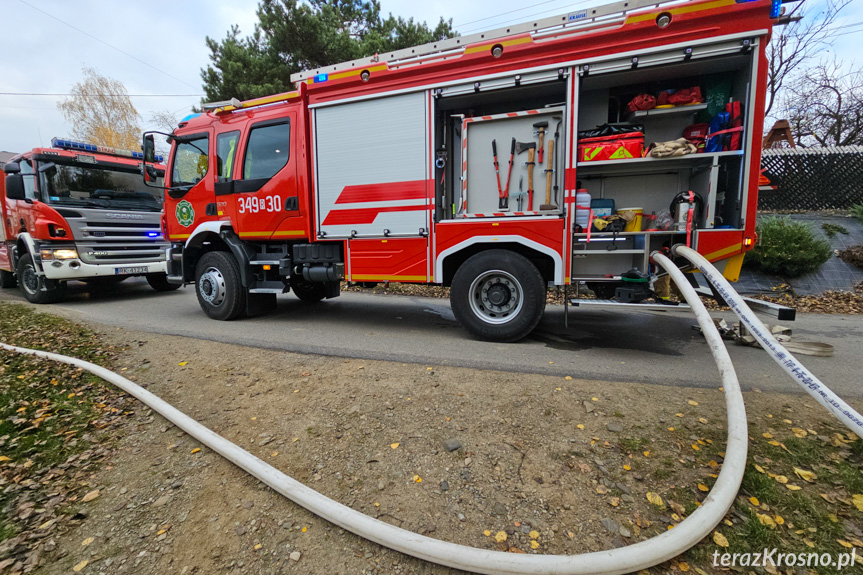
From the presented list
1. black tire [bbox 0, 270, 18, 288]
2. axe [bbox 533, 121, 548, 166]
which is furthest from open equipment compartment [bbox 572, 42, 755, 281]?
black tire [bbox 0, 270, 18, 288]

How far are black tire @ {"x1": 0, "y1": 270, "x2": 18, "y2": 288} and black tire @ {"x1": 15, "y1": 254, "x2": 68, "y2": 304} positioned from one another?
308cm

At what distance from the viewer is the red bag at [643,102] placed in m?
4.18

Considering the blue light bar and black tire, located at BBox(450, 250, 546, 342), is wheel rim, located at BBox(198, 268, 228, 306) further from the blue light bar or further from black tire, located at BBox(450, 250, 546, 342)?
the blue light bar

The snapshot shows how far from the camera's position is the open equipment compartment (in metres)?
3.85

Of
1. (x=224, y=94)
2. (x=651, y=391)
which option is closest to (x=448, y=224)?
(x=651, y=391)

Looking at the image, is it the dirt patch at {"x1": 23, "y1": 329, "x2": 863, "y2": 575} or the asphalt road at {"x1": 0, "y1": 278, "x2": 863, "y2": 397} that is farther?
the asphalt road at {"x1": 0, "y1": 278, "x2": 863, "y2": 397}

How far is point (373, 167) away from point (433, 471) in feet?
12.6

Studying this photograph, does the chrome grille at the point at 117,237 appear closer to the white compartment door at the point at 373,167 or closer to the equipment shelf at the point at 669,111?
the white compartment door at the point at 373,167

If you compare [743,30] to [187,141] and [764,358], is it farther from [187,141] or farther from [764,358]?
[187,141]

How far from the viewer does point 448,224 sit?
4695 millimetres

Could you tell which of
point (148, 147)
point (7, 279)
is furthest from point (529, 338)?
point (7, 279)

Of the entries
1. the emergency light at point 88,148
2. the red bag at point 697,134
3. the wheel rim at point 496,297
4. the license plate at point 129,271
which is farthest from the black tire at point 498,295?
the license plate at point 129,271

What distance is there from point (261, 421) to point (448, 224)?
2.87 m

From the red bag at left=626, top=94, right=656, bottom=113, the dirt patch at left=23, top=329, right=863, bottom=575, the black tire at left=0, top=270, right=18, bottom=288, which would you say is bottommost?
the dirt patch at left=23, top=329, right=863, bottom=575
